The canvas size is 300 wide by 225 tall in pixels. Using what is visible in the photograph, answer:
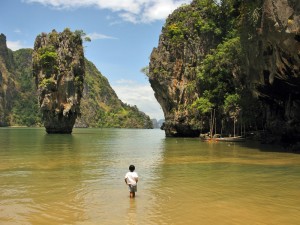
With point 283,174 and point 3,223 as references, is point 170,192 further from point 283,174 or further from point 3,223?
point 283,174

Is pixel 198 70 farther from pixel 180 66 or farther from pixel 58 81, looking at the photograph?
pixel 58 81

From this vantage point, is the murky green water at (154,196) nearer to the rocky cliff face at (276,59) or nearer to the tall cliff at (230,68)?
the rocky cliff face at (276,59)

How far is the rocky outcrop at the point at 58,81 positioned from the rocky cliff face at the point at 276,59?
4757 cm

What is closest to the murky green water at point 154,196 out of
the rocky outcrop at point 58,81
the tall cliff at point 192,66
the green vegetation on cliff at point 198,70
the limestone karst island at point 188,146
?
the limestone karst island at point 188,146

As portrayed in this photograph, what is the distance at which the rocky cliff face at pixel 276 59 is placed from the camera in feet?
77.2

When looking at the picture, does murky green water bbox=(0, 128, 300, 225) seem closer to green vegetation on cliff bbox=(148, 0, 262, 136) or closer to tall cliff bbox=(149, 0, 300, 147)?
tall cliff bbox=(149, 0, 300, 147)

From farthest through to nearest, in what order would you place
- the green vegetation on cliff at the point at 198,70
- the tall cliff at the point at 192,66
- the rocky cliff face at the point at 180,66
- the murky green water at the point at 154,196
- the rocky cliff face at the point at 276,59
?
1. the rocky cliff face at the point at 180,66
2. the tall cliff at the point at 192,66
3. the green vegetation on cliff at the point at 198,70
4. the rocky cliff face at the point at 276,59
5. the murky green water at the point at 154,196

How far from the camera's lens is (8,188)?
12945 mm

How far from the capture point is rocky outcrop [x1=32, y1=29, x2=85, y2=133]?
7344cm

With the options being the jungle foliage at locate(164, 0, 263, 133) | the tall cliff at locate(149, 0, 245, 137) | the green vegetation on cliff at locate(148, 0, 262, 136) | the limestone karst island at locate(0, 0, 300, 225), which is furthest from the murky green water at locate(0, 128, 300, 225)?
the tall cliff at locate(149, 0, 245, 137)

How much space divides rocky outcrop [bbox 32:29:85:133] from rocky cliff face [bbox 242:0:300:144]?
47567mm

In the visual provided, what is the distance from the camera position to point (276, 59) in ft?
86.6

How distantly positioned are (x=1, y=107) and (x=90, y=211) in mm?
186680

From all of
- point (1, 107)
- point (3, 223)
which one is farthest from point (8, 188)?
point (1, 107)
